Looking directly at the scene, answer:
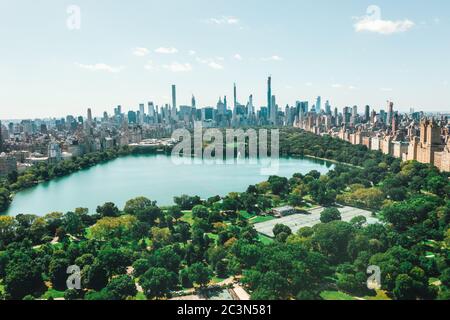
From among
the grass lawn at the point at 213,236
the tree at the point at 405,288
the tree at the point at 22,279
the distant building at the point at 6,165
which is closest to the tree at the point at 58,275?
the tree at the point at 22,279

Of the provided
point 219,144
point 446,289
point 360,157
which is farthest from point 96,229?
point 219,144

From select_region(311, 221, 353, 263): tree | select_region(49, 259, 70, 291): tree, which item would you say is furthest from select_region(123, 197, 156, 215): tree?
select_region(311, 221, 353, 263): tree

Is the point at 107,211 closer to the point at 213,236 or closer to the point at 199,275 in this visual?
the point at 213,236

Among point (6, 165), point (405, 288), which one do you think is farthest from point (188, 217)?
point (6, 165)

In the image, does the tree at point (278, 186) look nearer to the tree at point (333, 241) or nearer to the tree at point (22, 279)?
the tree at point (333, 241)

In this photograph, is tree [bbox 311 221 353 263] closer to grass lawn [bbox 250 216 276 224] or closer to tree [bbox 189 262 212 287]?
tree [bbox 189 262 212 287]
